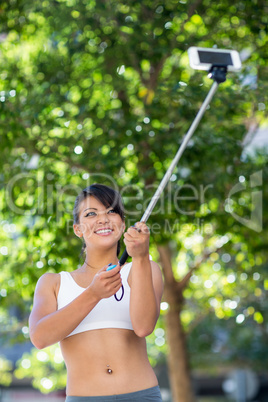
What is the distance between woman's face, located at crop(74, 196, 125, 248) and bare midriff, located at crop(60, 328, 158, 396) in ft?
1.29

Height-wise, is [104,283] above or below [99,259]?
above

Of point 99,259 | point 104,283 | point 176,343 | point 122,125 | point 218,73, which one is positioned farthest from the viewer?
point 176,343

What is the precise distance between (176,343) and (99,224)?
13.0 feet

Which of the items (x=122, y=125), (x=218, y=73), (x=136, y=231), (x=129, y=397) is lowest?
(x=122, y=125)

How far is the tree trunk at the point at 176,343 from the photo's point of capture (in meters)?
5.95

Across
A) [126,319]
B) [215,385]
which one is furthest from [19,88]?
[215,385]

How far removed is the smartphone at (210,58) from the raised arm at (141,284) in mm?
908

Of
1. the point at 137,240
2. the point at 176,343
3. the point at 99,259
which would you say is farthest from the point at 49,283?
the point at 176,343

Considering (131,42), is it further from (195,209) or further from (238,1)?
(195,209)

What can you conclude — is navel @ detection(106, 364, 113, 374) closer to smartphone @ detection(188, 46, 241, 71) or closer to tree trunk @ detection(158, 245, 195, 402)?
smartphone @ detection(188, 46, 241, 71)

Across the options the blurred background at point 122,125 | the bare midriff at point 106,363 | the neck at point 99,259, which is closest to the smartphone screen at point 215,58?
the neck at point 99,259

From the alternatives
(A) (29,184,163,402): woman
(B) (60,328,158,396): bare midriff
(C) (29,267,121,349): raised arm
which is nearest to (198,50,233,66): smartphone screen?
(A) (29,184,163,402): woman

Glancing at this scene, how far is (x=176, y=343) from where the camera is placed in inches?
236

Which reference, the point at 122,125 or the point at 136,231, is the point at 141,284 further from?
the point at 122,125
